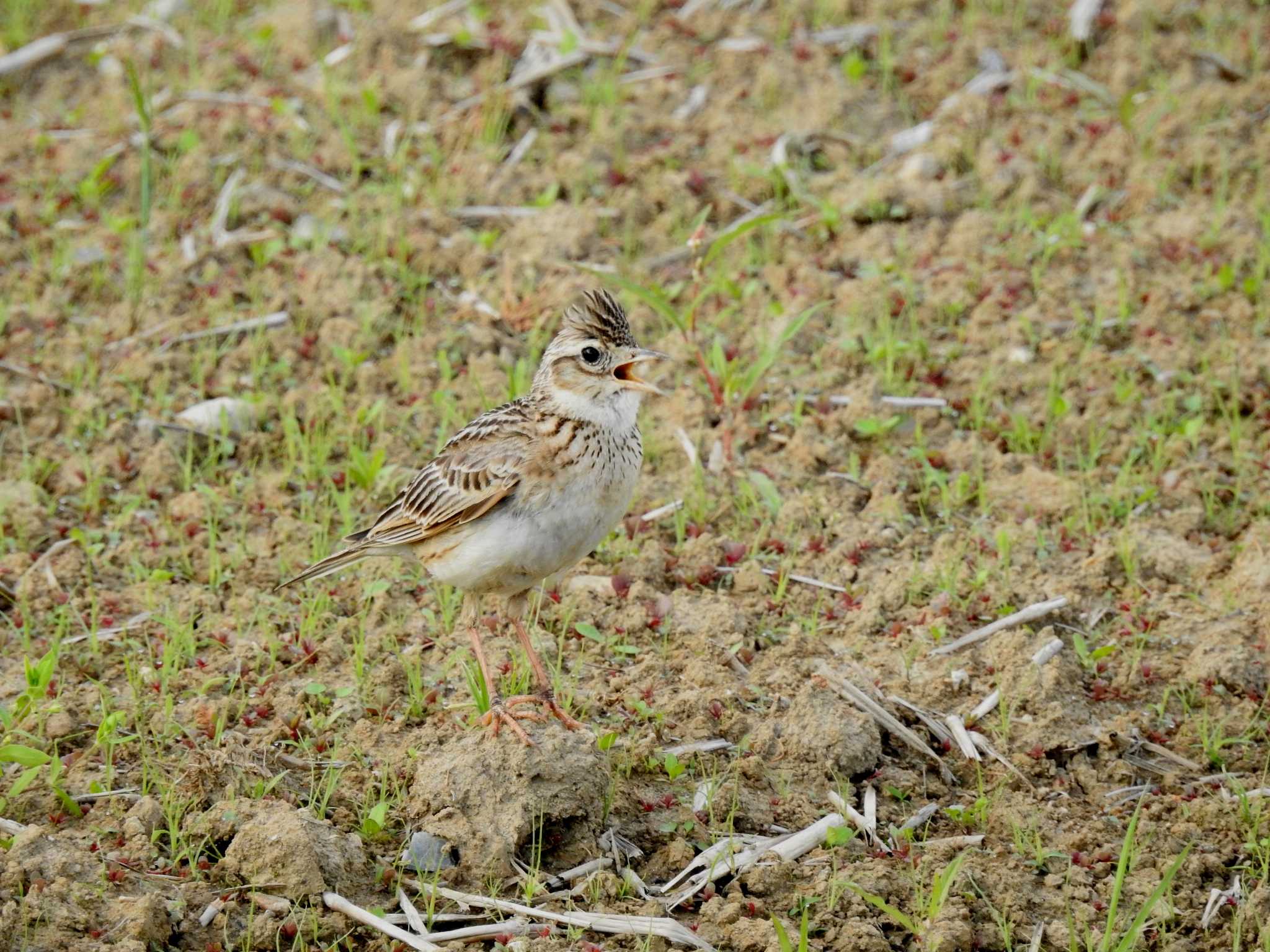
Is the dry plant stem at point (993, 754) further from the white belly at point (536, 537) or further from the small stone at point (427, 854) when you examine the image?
the small stone at point (427, 854)

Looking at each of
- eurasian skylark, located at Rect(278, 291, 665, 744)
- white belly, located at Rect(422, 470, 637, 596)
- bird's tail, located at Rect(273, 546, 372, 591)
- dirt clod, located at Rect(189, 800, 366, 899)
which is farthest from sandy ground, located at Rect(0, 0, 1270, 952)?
white belly, located at Rect(422, 470, 637, 596)

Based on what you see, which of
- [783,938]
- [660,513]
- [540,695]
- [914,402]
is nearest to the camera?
[783,938]

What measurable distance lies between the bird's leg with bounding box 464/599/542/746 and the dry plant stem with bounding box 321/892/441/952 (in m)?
0.83

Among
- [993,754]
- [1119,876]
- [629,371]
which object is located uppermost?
[629,371]

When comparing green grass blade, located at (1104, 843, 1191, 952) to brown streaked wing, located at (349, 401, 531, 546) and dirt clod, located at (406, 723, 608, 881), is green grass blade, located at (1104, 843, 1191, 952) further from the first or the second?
brown streaked wing, located at (349, 401, 531, 546)

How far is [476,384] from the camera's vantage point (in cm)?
799

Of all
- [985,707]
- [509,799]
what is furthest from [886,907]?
[985,707]

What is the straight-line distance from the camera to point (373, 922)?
4.97 metres

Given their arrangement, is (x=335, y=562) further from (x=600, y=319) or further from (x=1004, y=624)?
(x=1004, y=624)

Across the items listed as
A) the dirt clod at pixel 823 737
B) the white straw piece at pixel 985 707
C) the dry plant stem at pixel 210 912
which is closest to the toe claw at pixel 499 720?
the dirt clod at pixel 823 737

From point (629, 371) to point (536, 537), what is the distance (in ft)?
2.90

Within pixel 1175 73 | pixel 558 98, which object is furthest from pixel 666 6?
pixel 1175 73

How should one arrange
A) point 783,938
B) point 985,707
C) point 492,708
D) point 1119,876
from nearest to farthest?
point 783,938 < point 1119,876 < point 492,708 < point 985,707

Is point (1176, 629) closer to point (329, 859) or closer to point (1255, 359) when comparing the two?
point (1255, 359)
